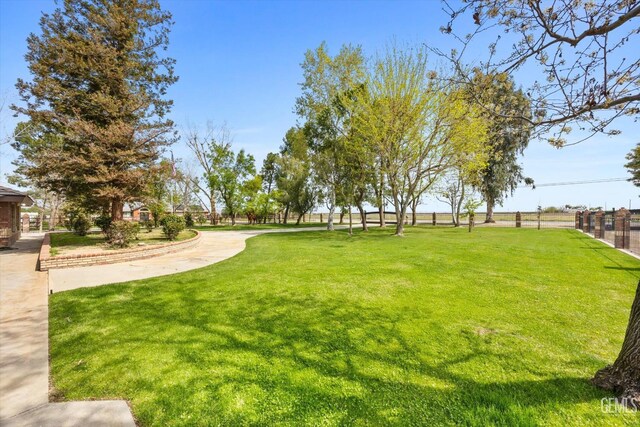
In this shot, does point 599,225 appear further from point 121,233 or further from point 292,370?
point 121,233

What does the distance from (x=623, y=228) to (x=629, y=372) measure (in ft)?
36.9

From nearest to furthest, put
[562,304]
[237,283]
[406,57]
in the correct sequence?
[562,304] → [237,283] → [406,57]

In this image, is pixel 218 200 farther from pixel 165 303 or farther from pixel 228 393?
pixel 228 393

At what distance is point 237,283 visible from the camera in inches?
243

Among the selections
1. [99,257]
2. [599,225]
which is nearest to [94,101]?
[99,257]

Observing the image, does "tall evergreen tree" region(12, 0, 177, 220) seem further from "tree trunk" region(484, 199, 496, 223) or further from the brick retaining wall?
"tree trunk" region(484, 199, 496, 223)

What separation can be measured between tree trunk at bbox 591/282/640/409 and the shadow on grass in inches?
5.6

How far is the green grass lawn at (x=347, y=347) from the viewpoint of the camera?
2.34 metres

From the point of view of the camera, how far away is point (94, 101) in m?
10.6

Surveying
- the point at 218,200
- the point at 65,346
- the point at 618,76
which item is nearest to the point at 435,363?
the point at 618,76

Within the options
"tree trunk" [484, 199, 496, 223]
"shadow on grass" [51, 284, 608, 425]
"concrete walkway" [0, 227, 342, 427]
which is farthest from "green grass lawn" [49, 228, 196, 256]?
"tree trunk" [484, 199, 496, 223]

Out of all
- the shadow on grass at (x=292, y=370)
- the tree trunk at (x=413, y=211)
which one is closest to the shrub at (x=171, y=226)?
the shadow on grass at (x=292, y=370)

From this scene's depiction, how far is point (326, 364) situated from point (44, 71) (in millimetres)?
13923

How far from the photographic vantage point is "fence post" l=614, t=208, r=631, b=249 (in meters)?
10.3
